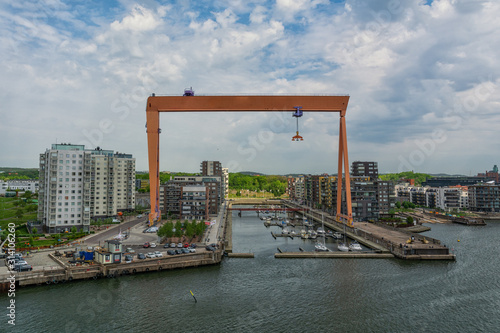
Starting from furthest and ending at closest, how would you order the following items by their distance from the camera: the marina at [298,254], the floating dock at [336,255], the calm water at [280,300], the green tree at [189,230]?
the green tree at [189,230] → the floating dock at [336,255] → the marina at [298,254] → the calm water at [280,300]

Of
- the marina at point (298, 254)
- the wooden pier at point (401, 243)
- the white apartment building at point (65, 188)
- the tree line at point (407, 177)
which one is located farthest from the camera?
the tree line at point (407, 177)

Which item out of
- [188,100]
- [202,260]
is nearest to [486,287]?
[202,260]

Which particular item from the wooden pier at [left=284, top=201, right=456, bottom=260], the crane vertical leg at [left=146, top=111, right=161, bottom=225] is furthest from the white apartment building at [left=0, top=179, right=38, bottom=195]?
the wooden pier at [left=284, top=201, right=456, bottom=260]

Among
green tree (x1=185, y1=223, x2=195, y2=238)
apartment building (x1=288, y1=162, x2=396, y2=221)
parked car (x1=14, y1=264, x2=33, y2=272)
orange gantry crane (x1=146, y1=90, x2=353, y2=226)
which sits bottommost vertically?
parked car (x1=14, y1=264, x2=33, y2=272)

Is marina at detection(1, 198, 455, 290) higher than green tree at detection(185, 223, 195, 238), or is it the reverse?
green tree at detection(185, 223, 195, 238)

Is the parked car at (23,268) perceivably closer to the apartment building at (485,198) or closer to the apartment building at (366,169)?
the apartment building at (366,169)

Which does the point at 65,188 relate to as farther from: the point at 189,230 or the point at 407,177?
the point at 407,177

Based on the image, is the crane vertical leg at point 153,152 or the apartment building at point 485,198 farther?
the apartment building at point 485,198

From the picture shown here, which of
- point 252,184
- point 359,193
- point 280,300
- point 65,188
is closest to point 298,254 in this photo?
point 280,300

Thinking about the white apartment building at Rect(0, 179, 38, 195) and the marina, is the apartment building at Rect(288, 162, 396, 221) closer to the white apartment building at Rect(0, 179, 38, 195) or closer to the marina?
the marina

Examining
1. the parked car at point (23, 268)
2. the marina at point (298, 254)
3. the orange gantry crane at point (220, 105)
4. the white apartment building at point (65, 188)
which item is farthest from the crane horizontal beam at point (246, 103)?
the parked car at point (23, 268)
